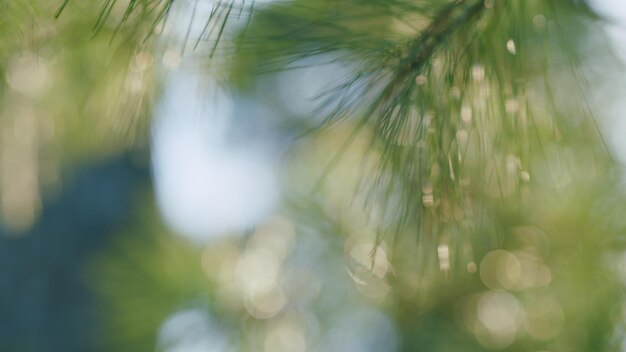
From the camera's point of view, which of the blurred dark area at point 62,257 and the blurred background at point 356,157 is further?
the blurred dark area at point 62,257

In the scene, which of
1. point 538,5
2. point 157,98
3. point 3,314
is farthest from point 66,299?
point 538,5

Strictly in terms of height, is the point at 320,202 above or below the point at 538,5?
below

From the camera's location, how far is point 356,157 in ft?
3.00

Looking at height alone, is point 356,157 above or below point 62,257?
above

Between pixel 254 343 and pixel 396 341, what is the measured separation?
16 centimetres

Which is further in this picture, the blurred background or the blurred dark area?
the blurred dark area

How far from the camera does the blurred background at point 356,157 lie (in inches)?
18.7

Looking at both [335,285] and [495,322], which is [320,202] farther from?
[495,322]

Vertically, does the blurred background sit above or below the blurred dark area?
above

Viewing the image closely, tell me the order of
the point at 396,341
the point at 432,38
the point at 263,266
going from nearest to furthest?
the point at 432,38 < the point at 396,341 < the point at 263,266

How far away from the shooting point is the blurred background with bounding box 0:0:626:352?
0.48m

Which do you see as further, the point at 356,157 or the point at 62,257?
the point at 62,257

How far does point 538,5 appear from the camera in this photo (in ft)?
1.63

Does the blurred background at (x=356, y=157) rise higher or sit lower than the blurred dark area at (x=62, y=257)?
higher
